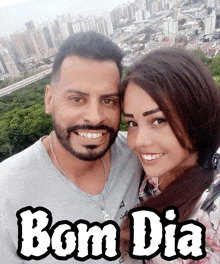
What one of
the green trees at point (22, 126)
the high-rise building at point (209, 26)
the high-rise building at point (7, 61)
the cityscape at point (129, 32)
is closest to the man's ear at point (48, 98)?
the cityscape at point (129, 32)

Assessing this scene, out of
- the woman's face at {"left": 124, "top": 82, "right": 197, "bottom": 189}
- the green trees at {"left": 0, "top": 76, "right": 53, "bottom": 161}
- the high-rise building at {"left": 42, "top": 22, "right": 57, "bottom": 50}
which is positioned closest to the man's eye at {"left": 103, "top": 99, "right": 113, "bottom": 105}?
the woman's face at {"left": 124, "top": 82, "right": 197, "bottom": 189}

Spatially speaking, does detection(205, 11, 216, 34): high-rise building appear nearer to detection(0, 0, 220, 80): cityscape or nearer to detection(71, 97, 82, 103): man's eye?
detection(0, 0, 220, 80): cityscape

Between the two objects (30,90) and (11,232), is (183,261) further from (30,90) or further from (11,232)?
(30,90)

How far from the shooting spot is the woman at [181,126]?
103cm

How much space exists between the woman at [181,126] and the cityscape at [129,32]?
10.7 inches

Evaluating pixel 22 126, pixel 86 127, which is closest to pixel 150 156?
pixel 86 127

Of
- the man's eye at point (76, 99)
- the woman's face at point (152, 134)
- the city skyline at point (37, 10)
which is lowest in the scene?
the woman's face at point (152, 134)

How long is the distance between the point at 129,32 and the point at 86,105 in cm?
623

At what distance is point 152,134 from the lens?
1.09 m

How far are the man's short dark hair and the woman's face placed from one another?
0.27 metres

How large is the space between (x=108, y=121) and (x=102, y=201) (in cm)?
56

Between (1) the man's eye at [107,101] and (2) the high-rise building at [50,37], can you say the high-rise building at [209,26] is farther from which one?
(1) the man's eye at [107,101]

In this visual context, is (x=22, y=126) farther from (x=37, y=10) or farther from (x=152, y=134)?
(x=152, y=134)

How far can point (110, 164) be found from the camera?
Result: 5.13ft
